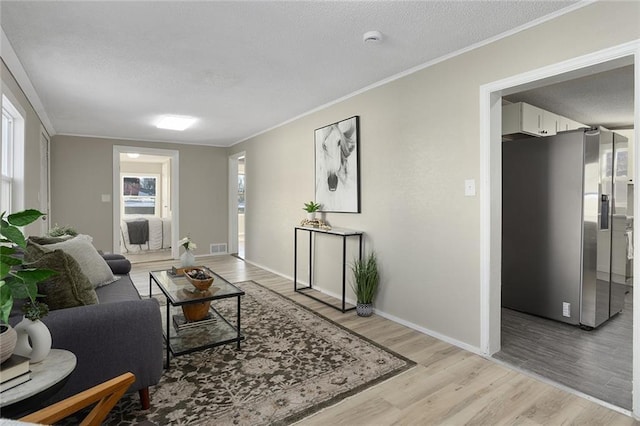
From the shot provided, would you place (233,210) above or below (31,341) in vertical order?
above

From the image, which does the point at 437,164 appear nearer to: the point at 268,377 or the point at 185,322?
the point at 268,377

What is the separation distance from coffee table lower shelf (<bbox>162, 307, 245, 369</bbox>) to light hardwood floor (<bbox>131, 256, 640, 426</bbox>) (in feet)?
3.44

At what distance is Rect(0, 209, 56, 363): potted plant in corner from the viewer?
3.84ft

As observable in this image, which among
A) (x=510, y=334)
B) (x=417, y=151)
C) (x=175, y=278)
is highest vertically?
(x=417, y=151)

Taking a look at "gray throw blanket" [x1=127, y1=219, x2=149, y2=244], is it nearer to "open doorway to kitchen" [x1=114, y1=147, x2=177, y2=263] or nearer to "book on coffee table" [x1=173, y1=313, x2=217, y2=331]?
"open doorway to kitchen" [x1=114, y1=147, x2=177, y2=263]

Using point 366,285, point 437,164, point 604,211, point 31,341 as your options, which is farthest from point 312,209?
point 31,341

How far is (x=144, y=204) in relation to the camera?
9.61 m

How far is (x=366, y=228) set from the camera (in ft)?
12.1

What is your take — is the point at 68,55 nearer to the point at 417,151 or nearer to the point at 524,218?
the point at 417,151

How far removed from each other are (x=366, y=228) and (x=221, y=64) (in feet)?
6.91

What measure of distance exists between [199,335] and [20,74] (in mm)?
2815

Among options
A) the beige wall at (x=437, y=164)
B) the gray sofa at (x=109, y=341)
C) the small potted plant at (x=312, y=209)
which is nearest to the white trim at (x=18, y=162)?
the gray sofa at (x=109, y=341)

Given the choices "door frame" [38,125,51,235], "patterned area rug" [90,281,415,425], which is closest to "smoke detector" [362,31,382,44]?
"patterned area rug" [90,281,415,425]

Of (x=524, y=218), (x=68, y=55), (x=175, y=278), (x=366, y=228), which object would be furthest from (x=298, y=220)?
(x=68, y=55)
